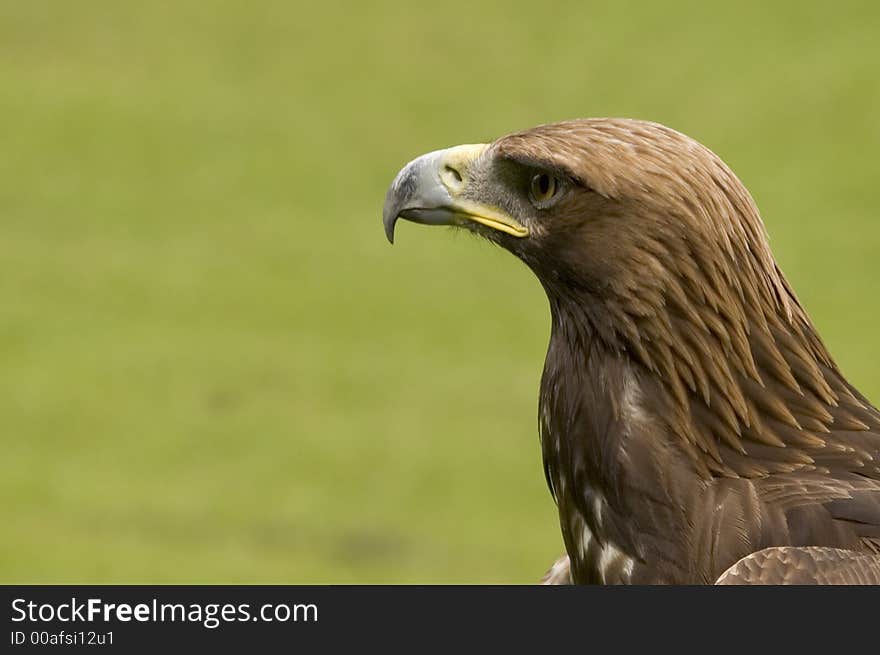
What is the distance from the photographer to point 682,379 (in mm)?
3359

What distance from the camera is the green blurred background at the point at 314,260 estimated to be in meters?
11.6

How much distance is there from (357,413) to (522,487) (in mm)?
1516

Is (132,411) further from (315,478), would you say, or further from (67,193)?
(67,193)

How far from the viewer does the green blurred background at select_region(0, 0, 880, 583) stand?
1162 cm

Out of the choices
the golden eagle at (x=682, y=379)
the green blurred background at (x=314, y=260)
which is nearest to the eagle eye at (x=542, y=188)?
the golden eagle at (x=682, y=379)

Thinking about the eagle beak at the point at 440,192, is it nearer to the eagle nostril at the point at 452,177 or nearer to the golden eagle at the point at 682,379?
the eagle nostril at the point at 452,177

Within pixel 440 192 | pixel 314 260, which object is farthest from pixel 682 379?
pixel 314 260

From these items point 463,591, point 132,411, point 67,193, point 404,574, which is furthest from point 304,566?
point 463,591

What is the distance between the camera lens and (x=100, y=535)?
37.0ft

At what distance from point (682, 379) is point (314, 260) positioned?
1152 cm

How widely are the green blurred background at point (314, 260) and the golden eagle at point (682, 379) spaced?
7282mm

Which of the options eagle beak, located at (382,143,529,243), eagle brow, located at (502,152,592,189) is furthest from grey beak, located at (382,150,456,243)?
eagle brow, located at (502,152,592,189)

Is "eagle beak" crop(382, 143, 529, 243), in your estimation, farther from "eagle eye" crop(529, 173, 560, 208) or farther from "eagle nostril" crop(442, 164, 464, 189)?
"eagle eye" crop(529, 173, 560, 208)

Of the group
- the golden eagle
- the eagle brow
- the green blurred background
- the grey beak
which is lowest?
the golden eagle
